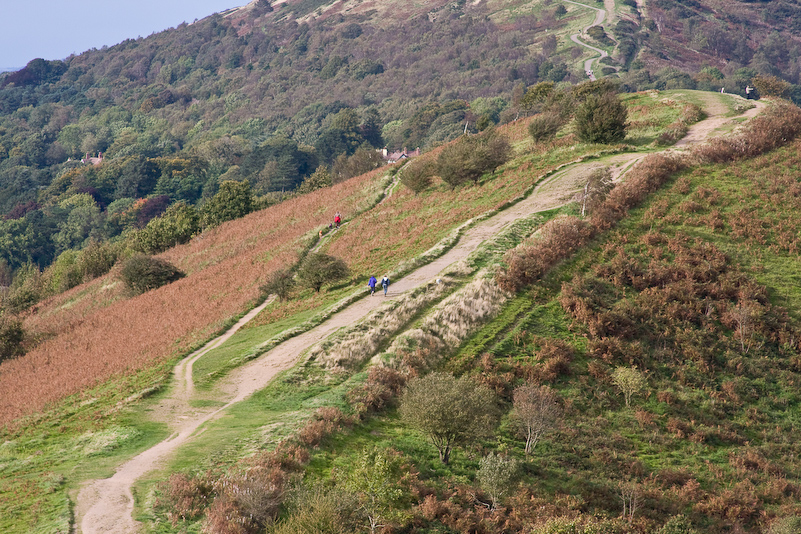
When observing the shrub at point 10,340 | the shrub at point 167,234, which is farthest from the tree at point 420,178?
the shrub at point 10,340

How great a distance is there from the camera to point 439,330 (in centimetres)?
2648

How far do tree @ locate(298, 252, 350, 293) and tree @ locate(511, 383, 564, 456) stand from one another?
1713 cm

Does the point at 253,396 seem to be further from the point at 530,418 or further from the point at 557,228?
the point at 557,228

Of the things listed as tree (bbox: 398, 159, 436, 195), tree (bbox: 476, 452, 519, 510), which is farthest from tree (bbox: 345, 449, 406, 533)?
tree (bbox: 398, 159, 436, 195)

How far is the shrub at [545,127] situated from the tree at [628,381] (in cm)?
3646

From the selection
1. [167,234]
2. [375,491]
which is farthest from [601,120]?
[167,234]

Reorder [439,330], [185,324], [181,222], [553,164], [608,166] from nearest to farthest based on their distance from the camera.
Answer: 1. [439,330]
2. [185,324]
3. [608,166]
4. [553,164]
5. [181,222]

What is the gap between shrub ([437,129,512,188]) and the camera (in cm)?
5034

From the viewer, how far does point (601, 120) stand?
5075 centimetres

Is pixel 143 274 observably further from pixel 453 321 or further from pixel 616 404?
pixel 616 404

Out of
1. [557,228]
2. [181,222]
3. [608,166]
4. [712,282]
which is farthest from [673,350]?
[181,222]

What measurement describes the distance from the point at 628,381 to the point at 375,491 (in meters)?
12.3

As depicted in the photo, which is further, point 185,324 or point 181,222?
point 181,222

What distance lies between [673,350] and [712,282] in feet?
20.3
